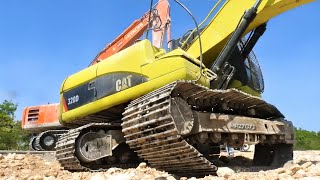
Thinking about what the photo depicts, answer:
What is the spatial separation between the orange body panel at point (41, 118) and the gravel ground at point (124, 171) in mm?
5645

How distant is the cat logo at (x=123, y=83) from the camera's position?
769cm

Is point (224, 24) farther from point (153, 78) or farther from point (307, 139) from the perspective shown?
point (307, 139)

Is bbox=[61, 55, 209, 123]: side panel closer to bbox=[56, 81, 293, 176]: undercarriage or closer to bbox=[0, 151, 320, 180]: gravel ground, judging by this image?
bbox=[56, 81, 293, 176]: undercarriage

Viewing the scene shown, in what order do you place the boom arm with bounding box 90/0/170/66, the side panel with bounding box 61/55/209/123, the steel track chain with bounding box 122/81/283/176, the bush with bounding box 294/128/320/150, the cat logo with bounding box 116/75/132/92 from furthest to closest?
1. the bush with bounding box 294/128/320/150
2. the boom arm with bounding box 90/0/170/66
3. the cat logo with bounding box 116/75/132/92
4. the side panel with bounding box 61/55/209/123
5. the steel track chain with bounding box 122/81/283/176

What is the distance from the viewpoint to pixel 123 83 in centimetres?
778

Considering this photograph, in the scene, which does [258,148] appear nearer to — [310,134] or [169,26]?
[169,26]

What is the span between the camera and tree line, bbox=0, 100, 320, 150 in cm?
2855

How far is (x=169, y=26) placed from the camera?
43.9ft

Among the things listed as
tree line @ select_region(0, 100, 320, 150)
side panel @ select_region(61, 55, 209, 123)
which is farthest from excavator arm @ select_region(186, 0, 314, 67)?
tree line @ select_region(0, 100, 320, 150)

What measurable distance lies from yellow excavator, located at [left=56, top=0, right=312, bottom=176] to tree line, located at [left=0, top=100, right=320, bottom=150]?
1548 centimetres

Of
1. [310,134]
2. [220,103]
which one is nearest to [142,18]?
[220,103]

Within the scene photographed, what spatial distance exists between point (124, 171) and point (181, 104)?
52.9 inches

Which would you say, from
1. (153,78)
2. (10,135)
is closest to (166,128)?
(153,78)

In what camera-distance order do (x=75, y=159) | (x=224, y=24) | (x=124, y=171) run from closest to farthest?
(x=124, y=171), (x=75, y=159), (x=224, y=24)
